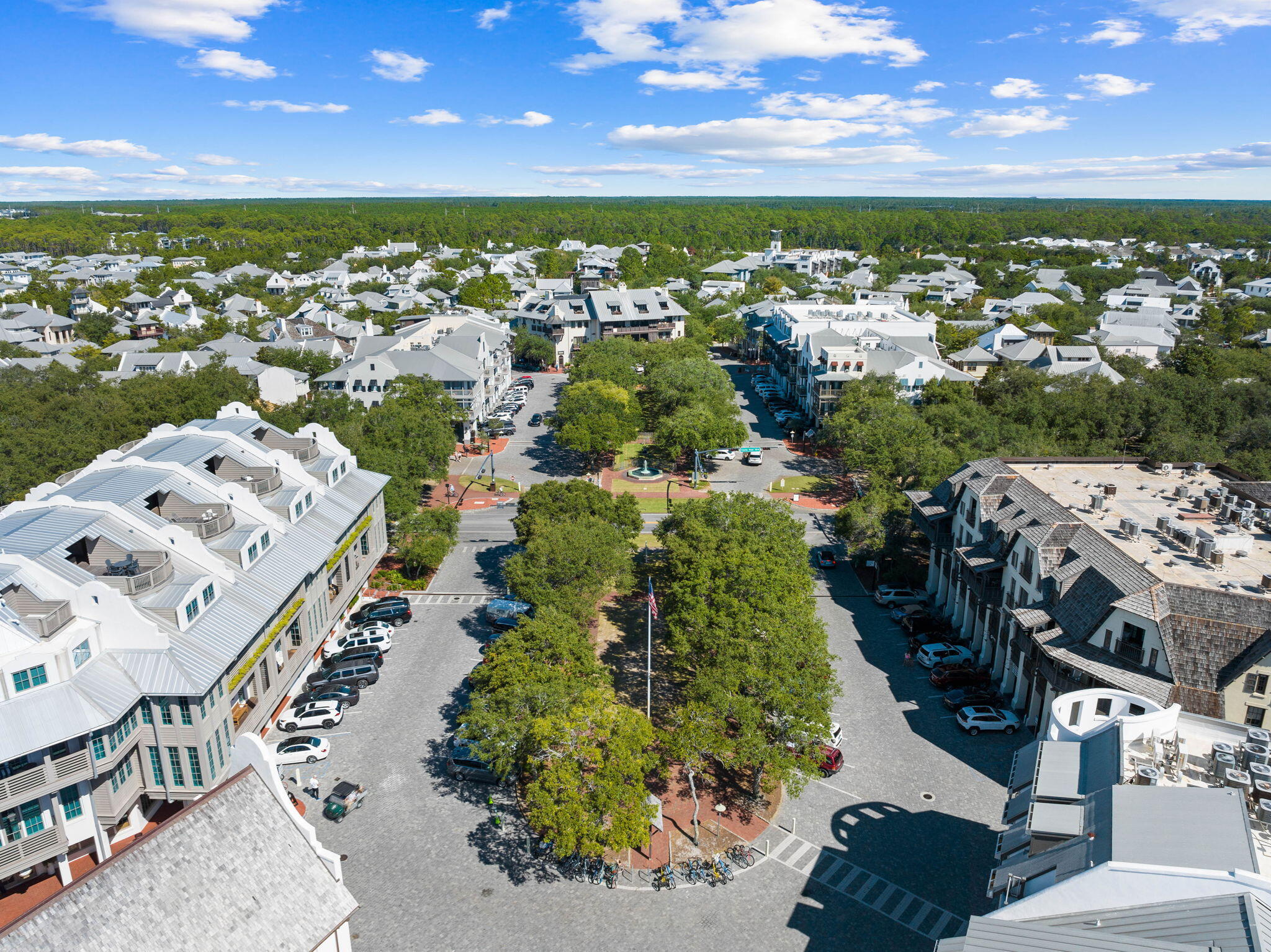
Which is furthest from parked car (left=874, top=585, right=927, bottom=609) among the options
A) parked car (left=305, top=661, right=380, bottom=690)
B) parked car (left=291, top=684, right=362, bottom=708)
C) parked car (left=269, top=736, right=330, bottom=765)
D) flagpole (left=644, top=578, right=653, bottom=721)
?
parked car (left=269, top=736, right=330, bottom=765)

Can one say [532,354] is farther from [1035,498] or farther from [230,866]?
[230,866]

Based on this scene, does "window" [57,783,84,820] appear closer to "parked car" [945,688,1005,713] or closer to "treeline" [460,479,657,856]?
"treeline" [460,479,657,856]

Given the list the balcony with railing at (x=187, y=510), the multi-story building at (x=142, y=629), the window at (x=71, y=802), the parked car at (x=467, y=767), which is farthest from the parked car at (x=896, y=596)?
the window at (x=71, y=802)

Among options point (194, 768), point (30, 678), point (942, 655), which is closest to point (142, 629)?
point (30, 678)

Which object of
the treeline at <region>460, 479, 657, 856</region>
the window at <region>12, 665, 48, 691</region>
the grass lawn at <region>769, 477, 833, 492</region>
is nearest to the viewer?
the window at <region>12, 665, 48, 691</region>

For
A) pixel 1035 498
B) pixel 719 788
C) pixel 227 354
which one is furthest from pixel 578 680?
pixel 227 354

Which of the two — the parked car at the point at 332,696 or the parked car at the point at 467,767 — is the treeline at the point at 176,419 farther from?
the parked car at the point at 467,767
